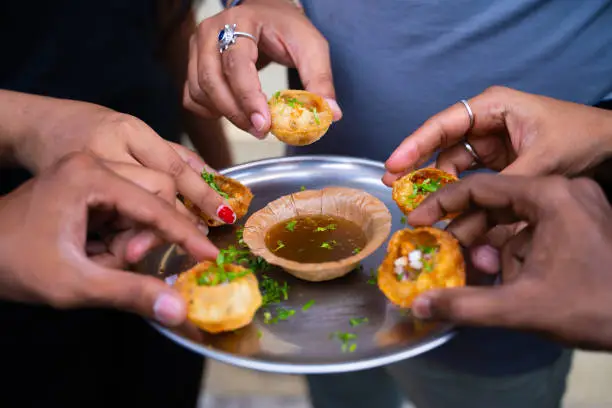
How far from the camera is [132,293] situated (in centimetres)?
143

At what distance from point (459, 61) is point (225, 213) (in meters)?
1.26

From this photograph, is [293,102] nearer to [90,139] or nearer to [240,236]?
[240,236]

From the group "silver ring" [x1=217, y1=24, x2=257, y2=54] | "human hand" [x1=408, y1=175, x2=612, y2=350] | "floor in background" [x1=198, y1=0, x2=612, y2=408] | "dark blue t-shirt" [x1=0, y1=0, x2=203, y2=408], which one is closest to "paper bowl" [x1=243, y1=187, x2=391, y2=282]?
"human hand" [x1=408, y1=175, x2=612, y2=350]

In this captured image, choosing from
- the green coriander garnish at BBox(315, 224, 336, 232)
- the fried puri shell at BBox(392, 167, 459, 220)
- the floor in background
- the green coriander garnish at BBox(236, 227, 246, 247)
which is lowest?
the floor in background

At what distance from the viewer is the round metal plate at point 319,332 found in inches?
63.9

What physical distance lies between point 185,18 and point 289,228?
1.64 m

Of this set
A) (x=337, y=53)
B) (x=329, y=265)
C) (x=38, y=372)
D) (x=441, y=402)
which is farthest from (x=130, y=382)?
(x=337, y=53)

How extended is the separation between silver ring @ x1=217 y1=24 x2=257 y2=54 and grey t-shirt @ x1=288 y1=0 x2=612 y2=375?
437 millimetres

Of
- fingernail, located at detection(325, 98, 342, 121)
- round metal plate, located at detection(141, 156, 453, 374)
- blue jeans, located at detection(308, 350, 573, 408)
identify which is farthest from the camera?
blue jeans, located at detection(308, 350, 573, 408)

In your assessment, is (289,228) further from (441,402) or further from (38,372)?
(441,402)

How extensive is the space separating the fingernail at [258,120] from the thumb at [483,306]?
45.0 inches

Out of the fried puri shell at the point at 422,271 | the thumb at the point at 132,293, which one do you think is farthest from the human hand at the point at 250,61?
the thumb at the point at 132,293

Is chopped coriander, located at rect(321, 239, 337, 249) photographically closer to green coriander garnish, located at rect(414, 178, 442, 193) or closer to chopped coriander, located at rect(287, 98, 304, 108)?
green coriander garnish, located at rect(414, 178, 442, 193)

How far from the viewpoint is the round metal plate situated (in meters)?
1.62
